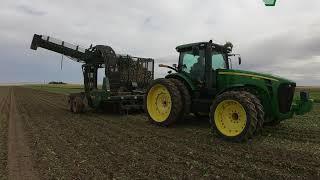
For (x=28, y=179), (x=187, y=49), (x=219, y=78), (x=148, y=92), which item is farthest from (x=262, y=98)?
(x=28, y=179)

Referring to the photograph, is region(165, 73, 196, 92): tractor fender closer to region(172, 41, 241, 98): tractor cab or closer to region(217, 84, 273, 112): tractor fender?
region(172, 41, 241, 98): tractor cab

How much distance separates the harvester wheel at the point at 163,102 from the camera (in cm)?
1159

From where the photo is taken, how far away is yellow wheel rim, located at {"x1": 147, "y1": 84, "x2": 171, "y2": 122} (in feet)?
39.7

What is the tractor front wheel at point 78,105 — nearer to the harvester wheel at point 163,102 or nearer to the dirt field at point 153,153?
the dirt field at point 153,153

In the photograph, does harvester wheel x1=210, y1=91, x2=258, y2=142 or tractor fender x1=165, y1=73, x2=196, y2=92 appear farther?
tractor fender x1=165, y1=73, x2=196, y2=92

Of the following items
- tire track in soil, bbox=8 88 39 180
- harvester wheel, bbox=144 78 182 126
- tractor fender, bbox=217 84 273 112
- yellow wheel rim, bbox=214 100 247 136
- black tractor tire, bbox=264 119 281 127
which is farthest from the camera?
harvester wheel, bbox=144 78 182 126

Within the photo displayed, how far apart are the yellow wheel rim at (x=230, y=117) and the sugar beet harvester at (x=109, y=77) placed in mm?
6463

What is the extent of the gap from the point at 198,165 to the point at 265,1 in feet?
13.2

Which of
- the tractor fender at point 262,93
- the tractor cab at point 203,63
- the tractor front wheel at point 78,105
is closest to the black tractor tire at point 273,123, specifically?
the tractor fender at point 262,93

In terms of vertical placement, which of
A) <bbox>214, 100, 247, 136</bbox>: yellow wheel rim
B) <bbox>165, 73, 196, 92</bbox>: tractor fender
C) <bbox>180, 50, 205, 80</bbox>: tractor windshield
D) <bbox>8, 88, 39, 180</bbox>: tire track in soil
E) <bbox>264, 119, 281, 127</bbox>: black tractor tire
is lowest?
<bbox>8, 88, 39, 180</bbox>: tire track in soil

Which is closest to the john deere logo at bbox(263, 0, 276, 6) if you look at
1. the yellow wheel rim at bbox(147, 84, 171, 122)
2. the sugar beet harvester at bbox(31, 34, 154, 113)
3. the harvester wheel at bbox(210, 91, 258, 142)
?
the harvester wheel at bbox(210, 91, 258, 142)

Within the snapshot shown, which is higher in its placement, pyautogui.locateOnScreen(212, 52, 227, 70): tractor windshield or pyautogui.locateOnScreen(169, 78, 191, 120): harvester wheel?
pyautogui.locateOnScreen(212, 52, 227, 70): tractor windshield

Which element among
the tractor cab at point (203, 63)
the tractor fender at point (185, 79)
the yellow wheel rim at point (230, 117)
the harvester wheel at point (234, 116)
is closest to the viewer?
the harvester wheel at point (234, 116)

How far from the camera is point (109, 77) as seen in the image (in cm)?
1664
